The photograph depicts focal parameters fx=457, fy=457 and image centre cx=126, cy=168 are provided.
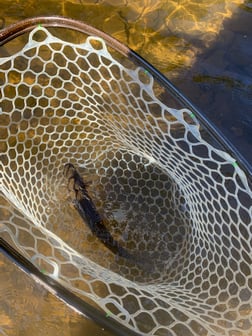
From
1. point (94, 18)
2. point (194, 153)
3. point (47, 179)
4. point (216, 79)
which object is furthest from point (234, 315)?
point (94, 18)

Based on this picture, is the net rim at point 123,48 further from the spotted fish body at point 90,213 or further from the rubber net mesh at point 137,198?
the spotted fish body at point 90,213

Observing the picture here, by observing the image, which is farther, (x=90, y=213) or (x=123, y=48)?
(x=90, y=213)

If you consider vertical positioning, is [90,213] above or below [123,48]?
below

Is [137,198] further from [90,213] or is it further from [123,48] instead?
[123,48]

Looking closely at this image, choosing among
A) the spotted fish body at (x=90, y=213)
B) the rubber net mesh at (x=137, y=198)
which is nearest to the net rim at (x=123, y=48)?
the rubber net mesh at (x=137, y=198)

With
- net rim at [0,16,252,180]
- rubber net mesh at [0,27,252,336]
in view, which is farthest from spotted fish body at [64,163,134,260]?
net rim at [0,16,252,180]

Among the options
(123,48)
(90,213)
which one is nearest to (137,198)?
(90,213)
